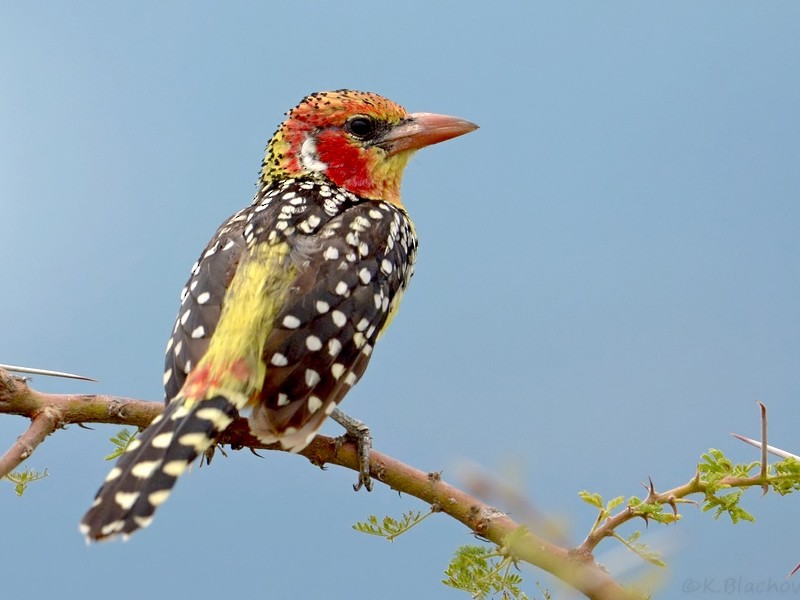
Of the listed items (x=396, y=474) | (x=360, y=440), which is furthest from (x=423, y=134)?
(x=396, y=474)

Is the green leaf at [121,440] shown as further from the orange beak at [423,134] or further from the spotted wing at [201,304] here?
the orange beak at [423,134]

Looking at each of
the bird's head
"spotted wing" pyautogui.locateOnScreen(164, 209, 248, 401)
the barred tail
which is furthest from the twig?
the bird's head

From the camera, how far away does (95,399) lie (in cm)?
300

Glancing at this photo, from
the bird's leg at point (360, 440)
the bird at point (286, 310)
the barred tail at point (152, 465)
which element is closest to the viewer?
the barred tail at point (152, 465)

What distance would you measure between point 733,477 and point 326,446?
1428mm

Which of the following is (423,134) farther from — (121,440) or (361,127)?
(121,440)

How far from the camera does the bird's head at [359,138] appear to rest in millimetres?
4277

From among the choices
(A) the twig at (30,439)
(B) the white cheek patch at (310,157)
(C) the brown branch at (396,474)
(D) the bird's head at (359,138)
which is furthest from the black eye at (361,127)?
(A) the twig at (30,439)

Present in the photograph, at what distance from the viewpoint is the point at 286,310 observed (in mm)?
3215

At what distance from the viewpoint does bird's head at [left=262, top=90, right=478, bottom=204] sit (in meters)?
4.28

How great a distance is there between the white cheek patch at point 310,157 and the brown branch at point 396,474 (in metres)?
1.60

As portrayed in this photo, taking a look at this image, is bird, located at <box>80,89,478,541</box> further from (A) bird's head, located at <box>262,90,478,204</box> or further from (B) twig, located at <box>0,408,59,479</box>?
(B) twig, located at <box>0,408,59,479</box>

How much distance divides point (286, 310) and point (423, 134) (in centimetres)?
146

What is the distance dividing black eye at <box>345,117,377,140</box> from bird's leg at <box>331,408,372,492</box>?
4.81 feet
